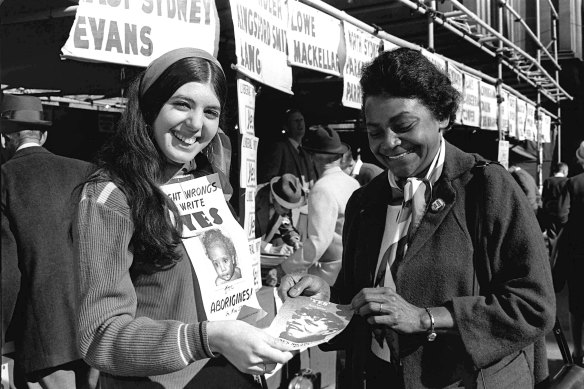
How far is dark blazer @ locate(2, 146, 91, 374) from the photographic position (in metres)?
3.69

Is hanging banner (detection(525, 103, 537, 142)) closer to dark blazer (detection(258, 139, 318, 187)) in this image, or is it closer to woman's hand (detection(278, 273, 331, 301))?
dark blazer (detection(258, 139, 318, 187))

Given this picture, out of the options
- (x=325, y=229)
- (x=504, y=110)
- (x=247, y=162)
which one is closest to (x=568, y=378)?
(x=247, y=162)

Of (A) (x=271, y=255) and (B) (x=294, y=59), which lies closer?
(B) (x=294, y=59)

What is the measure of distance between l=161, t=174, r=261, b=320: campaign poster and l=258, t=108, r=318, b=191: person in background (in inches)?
184

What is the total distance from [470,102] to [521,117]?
15.4 feet

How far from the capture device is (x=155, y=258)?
5.32 ft

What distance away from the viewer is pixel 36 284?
12.2 ft

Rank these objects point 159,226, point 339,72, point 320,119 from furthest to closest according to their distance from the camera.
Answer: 1. point 320,119
2. point 339,72
3. point 159,226

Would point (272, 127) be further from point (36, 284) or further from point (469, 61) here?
point (36, 284)

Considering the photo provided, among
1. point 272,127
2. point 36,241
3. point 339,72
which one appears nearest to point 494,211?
point 36,241

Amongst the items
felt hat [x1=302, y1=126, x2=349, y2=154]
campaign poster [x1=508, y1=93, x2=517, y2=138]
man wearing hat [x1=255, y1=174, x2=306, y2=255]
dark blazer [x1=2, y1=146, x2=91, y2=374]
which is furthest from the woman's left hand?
campaign poster [x1=508, y1=93, x2=517, y2=138]

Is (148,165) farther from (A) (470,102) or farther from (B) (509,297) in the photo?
(A) (470,102)

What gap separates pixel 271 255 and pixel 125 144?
331cm

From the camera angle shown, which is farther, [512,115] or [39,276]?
[512,115]
